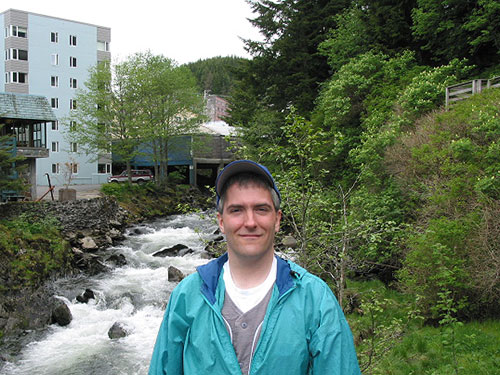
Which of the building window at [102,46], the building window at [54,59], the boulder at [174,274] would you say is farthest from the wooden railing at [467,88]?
the building window at [102,46]

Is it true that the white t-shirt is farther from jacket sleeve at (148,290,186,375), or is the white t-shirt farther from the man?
jacket sleeve at (148,290,186,375)

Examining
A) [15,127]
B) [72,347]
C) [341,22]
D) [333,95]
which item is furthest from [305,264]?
[15,127]

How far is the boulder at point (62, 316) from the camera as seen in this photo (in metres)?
11.3

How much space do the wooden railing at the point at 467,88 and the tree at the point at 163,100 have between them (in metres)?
22.8

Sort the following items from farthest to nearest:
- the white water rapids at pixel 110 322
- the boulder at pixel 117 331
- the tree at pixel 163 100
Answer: the tree at pixel 163 100, the boulder at pixel 117 331, the white water rapids at pixel 110 322

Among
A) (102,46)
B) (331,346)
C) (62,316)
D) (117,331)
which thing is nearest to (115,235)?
(62,316)

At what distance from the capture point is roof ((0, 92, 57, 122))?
24219 millimetres

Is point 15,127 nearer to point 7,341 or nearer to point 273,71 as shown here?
point 273,71

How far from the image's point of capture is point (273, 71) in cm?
2600

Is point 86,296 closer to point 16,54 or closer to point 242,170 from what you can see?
point 242,170

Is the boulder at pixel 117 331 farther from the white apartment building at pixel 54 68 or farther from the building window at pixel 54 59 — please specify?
the building window at pixel 54 59

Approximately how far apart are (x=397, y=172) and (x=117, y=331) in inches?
341

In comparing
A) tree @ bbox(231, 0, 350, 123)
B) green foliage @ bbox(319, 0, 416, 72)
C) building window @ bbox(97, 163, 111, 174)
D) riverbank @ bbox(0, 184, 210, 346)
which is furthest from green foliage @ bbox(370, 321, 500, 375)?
building window @ bbox(97, 163, 111, 174)

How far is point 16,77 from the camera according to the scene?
132ft
